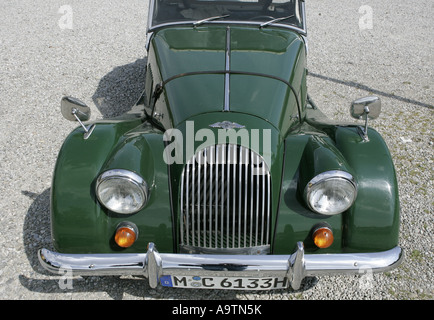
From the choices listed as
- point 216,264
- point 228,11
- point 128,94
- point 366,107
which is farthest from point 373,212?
point 128,94

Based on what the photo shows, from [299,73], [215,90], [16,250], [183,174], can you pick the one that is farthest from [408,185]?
[16,250]

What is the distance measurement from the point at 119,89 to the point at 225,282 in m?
4.19

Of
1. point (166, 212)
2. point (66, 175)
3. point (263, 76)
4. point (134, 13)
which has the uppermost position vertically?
point (263, 76)

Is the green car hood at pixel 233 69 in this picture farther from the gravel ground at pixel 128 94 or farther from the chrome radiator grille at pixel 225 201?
the gravel ground at pixel 128 94

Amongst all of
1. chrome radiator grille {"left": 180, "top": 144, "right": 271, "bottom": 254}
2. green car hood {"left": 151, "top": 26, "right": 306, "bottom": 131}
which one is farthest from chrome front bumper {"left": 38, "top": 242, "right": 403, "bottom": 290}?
green car hood {"left": 151, "top": 26, "right": 306, "bottom": 131}

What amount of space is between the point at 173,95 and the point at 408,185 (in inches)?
103


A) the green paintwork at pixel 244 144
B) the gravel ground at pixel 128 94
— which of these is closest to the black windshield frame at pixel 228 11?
the green paintwork at pixel 244 144

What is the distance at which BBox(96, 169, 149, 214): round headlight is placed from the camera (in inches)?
91.5

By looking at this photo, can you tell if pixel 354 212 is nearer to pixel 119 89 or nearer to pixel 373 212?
pixel 373 212

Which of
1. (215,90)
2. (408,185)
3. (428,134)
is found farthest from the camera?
(428,134)

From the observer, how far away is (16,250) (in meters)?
3.24

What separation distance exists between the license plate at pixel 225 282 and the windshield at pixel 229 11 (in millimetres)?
2562

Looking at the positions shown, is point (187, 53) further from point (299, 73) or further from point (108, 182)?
point (108, 182)

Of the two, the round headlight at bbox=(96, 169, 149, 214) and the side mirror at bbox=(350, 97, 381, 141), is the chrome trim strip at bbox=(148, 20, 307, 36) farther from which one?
the round headlight at bbox=(96, 169, 149, 214)
